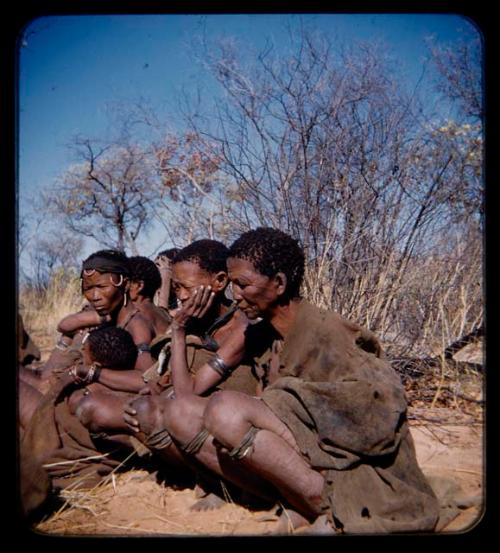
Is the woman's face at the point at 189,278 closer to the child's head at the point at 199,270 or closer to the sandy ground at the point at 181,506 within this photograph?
the child's head at the point at 199,270

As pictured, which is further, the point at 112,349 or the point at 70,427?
the point at 112,349

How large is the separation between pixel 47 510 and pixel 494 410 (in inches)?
88.5

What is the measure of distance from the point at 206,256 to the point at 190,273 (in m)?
0.15

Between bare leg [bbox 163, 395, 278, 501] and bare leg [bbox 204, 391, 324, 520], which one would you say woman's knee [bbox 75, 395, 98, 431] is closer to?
bare leg [bbox 163, 395, 278, 501]

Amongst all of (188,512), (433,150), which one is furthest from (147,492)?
(433,150)

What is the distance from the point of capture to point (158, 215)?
22.1 ft

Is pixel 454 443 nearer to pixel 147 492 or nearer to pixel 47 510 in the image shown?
pixel 147 492

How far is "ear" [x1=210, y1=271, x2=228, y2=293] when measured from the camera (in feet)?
12.7

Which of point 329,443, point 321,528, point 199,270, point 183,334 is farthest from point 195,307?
point 321,528

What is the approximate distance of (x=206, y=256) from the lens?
3.88 metres

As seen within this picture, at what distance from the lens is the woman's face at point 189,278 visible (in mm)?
3842

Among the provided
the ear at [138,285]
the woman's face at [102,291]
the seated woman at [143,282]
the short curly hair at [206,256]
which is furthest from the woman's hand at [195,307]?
the ear at [138,285]

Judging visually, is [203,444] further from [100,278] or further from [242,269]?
[100,278]

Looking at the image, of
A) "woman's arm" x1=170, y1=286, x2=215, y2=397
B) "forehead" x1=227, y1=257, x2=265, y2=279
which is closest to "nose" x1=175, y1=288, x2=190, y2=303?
"woman's arm" x1=170, y1=286, x2=215, y2=397
